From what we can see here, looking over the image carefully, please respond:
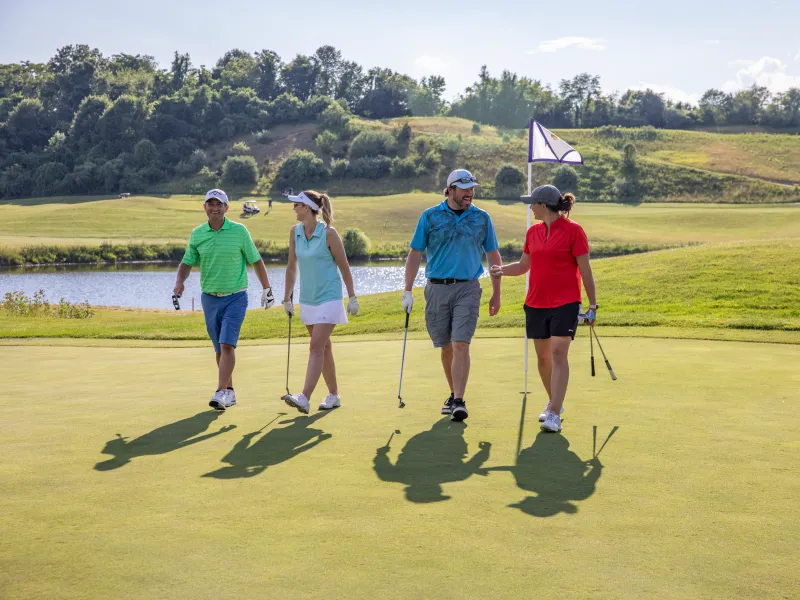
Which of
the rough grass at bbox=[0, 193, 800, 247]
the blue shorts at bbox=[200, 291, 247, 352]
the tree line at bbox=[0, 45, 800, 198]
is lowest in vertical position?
the rough grass at bbox=[0, 193, 800, 247]

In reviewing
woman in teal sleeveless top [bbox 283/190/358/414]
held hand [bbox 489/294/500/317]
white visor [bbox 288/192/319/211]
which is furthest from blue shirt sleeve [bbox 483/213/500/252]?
white visor [bbox 288/192/319/211]

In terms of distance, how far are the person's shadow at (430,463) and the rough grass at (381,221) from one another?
71.9 meters

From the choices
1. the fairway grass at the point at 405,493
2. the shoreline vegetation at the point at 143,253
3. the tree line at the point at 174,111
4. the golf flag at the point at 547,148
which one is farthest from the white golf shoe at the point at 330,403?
the tree line at the point at 174,111

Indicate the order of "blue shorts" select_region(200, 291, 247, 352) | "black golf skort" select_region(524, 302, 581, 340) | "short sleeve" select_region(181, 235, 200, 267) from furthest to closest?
"short sleeve" select_region(181, 235, 200, 267) < "blue shorts" select_region(200, 291, 247, 352) < "black golf skort" select_region(524, 302, 581, 340)

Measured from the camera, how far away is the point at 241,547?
15.5ft

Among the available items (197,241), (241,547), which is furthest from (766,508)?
(197,241)

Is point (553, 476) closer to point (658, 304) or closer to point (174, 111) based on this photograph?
point (658, 304)

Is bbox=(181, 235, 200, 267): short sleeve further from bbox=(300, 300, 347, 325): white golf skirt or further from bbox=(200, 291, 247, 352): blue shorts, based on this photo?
bbox=(300, 300, 347, 325): white golf skirt

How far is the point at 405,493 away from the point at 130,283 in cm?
5287

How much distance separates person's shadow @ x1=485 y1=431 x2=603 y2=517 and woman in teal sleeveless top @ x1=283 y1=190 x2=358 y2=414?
2583 millimetres

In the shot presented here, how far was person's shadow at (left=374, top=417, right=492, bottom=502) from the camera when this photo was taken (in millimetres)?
5918

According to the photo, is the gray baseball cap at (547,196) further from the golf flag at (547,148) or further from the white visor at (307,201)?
the golf flag at (547,148)

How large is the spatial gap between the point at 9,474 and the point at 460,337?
13.8 ft

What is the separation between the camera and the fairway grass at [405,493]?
4293mm
